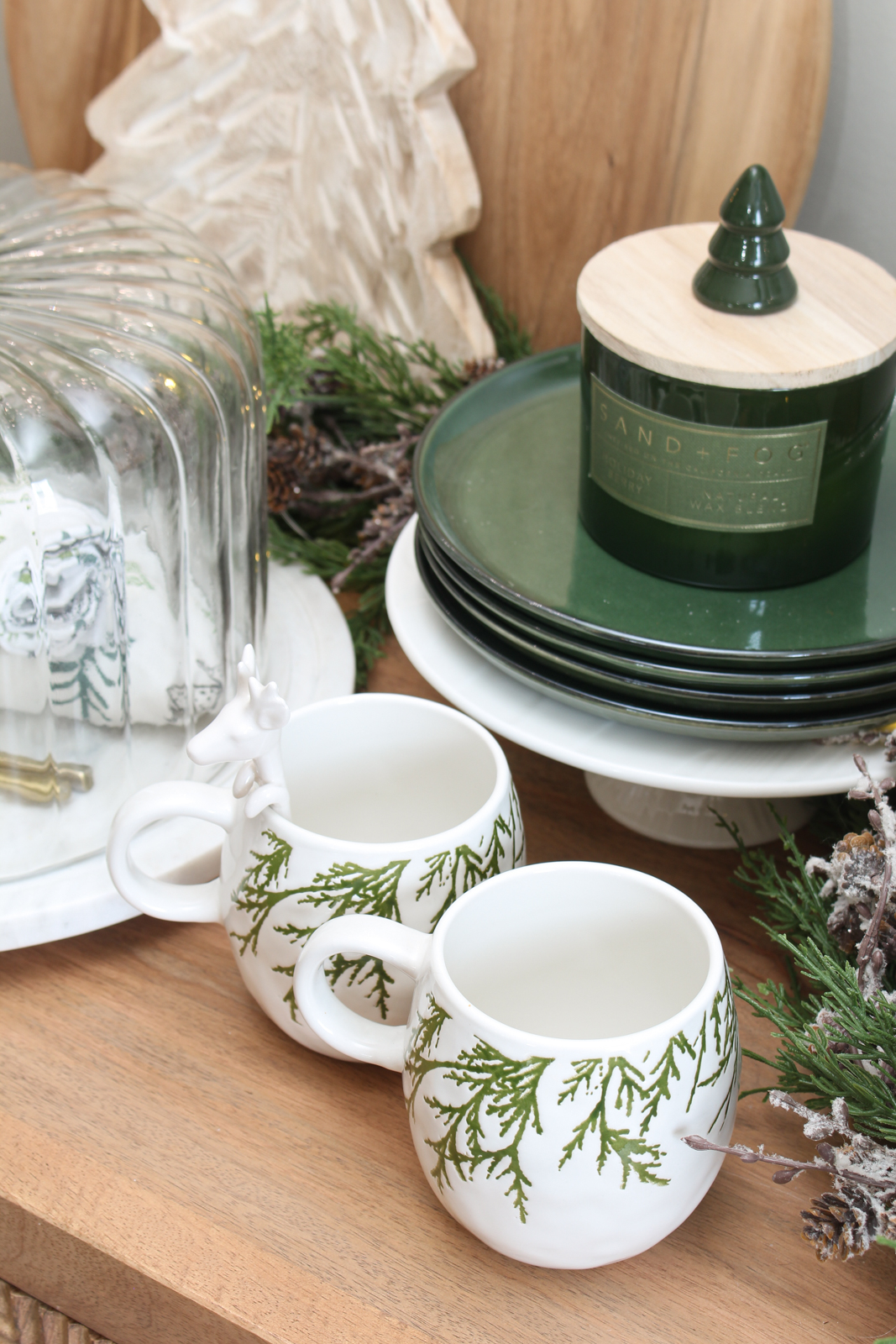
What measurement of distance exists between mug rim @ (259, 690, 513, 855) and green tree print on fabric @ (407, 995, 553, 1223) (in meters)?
0.06

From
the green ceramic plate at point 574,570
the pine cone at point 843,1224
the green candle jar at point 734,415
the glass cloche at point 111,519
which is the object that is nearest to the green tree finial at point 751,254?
the green candle jar at point 734,415

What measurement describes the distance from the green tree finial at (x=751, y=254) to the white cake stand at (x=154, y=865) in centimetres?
25

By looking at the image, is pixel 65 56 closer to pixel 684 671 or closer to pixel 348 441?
pixel 348 441

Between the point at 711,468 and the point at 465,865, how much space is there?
180 mm

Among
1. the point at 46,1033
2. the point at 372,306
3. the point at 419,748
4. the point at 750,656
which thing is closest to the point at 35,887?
the point at 46,1033

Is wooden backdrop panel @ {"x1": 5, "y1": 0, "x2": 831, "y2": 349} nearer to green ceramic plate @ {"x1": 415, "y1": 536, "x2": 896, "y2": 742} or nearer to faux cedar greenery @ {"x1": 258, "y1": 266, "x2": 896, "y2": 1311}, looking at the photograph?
faux cedar greenery @ {"x1": 258, "y1": 266, "x2": 896, "y2": 1311}

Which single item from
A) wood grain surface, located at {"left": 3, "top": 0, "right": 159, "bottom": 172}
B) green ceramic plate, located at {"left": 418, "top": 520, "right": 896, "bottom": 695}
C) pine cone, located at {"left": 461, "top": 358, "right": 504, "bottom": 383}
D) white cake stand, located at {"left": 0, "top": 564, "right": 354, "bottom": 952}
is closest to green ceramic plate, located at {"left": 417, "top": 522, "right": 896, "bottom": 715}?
green ceramic plate, located at {"left": 418, "top": 520, "right": 896, "bottom": 695}

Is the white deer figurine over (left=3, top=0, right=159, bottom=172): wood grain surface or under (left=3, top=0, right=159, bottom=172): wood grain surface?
under

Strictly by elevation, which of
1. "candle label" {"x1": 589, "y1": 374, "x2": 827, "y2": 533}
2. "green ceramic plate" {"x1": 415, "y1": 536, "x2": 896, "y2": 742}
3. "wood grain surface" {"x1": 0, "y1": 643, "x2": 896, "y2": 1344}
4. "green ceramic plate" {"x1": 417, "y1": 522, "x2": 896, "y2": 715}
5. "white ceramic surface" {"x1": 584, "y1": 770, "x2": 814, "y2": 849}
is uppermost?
"candle label" {"x1": 589, "y1": 374, "x2": 827, "y2": 533}

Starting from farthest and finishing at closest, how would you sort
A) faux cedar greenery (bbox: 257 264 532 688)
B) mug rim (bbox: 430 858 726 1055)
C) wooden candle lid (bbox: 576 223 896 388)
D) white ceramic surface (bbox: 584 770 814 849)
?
faux cedar greenery (bbox: 257 264 532 688)
white ceramic surface (bbox: 584 770 814 849)
wooden candle lid (bbox: 576 223 896 388)
mug rim (bbox: 430 858 726 1055)

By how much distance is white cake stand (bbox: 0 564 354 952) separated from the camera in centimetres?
50

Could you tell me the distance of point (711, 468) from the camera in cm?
48

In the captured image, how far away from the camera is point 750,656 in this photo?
0.46 meters

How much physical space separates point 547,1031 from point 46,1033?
0.66 ft
